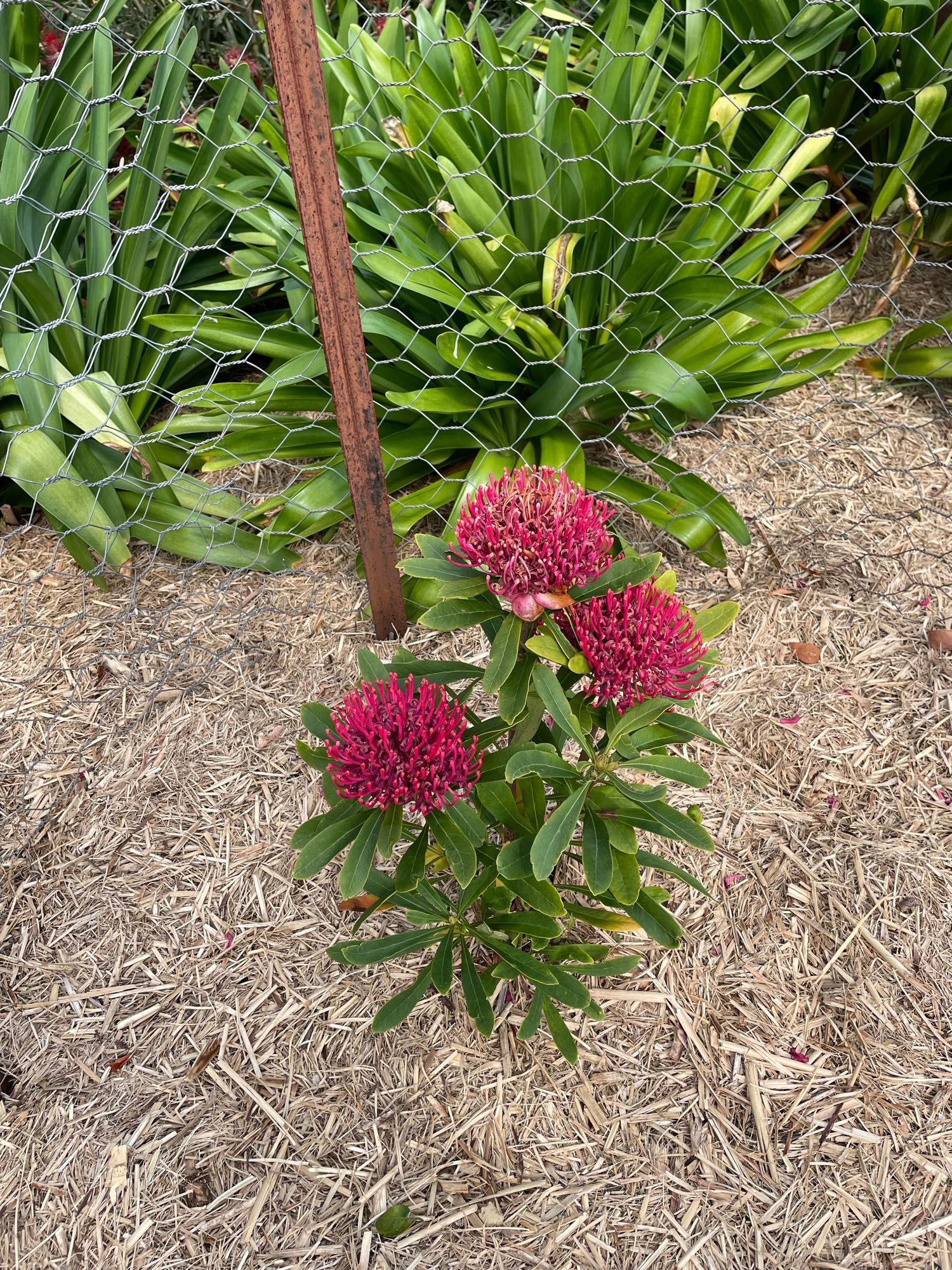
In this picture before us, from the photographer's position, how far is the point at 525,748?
0.98m

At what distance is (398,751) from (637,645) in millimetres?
242

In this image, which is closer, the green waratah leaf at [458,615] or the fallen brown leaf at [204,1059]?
the green waratah leaf at [458,615]

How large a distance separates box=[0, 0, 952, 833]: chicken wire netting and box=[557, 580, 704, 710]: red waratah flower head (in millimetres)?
778

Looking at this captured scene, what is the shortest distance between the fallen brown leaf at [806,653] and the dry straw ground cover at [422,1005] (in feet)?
0.06

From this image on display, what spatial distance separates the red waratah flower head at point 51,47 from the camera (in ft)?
6.63

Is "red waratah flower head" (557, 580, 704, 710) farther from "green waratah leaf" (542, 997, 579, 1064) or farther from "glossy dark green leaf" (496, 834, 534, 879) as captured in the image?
"green waratah leaf" (542, 997, 579, 1064)

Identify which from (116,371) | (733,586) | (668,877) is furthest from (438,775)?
(116,371)

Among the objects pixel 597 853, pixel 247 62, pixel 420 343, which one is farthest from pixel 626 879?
pixel 247 62

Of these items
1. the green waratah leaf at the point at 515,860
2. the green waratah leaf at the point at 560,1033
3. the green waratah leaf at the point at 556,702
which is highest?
the green waratah leaf at the point at 556,702

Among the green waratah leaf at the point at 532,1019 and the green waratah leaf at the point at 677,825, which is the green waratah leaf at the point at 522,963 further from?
the green waratah leaf at the point at 677,825

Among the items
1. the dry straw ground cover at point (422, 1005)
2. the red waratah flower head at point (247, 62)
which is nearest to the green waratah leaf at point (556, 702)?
the dry straw ground cover at point (422, 1005)

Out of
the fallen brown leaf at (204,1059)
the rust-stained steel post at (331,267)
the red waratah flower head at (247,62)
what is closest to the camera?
Result: the rust-stained steel post at (331,267)

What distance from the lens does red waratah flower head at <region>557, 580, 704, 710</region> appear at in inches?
34.3

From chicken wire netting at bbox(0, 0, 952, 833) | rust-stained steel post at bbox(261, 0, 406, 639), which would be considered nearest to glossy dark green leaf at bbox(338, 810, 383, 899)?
rust-stained steel post at bbox(261, 0, 406, 639)
